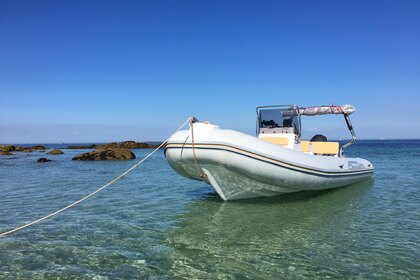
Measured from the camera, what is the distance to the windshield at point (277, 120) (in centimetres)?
1052

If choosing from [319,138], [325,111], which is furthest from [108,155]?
[325,111]

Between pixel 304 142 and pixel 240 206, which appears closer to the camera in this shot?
pixel 240 206

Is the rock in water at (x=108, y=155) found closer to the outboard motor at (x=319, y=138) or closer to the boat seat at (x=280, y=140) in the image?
the outboard motor at (x=319, y=138)

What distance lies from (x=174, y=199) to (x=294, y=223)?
12.8 feet

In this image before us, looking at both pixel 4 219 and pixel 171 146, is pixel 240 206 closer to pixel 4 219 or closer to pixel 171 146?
pixel 171 146

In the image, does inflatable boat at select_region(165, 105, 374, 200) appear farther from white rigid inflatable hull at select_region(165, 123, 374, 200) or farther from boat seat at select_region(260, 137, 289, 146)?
boat seat at select_region(260, 137, 289, 146)

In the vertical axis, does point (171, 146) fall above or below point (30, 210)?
above

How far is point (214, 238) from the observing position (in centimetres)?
557

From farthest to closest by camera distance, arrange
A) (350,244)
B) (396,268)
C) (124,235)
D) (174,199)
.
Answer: (174,199)
(124,235)
(350,244)
(396,268)

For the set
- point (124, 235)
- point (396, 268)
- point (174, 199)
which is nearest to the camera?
point (396, 268)

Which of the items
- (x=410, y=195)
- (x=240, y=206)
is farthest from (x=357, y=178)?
(x=240, y=206)

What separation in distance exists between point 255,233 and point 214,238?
0.79 metres

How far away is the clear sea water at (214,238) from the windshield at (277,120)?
2.25 meters

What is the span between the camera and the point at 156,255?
15.6ft
